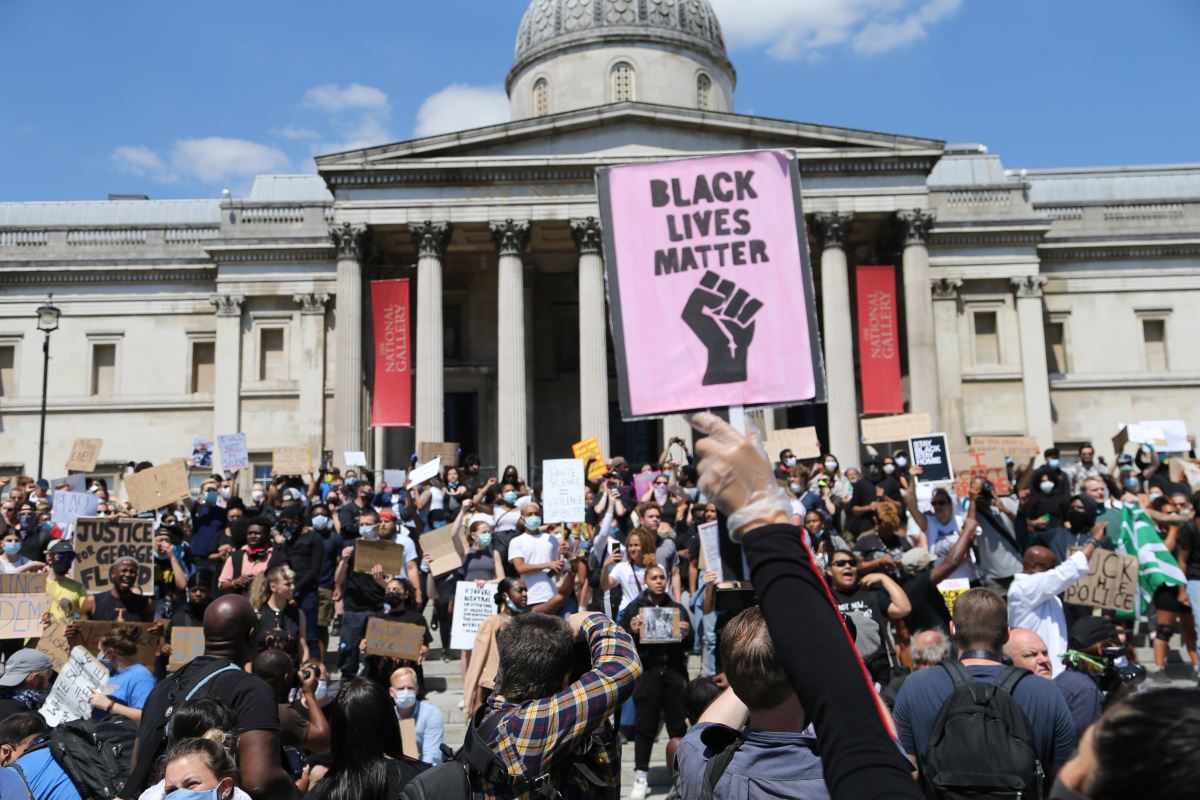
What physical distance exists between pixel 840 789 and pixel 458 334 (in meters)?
37.7

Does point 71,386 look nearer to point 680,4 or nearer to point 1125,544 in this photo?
point 680,4

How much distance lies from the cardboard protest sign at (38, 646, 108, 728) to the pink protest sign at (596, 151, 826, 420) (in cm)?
469

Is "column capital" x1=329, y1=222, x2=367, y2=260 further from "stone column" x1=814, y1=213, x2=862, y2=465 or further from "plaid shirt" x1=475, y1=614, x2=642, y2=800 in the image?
"plaid shirt" x1=475, y1=614, x2=642, y2=800

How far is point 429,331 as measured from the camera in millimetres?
32844

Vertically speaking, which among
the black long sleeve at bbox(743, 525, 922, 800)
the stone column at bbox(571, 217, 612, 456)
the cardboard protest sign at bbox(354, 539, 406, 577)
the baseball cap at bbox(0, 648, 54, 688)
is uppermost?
the stone column at bbox(571, 217, 612, 456)

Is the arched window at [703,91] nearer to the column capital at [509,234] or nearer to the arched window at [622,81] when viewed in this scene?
the arched window at [622,81]

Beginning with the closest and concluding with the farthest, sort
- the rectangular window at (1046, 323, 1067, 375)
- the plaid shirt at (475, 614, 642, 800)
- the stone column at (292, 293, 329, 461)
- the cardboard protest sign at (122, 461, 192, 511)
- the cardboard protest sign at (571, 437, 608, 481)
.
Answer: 1. the plaid shirt at (475, 614, 642, 800)
2. the cardboard protest sign at (122, 461, 192, 511)
3. the cardboard protest sign at (571, 437, 608, 481)
4. the stone column at (292, 293, 329, 461)
5. the rectangular window at (1046, 323, 1067, 375)

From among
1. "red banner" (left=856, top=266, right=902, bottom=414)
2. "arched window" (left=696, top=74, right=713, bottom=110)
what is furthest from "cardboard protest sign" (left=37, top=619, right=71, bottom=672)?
"arched window" (left=696, top=74, right=713, bottom=110)

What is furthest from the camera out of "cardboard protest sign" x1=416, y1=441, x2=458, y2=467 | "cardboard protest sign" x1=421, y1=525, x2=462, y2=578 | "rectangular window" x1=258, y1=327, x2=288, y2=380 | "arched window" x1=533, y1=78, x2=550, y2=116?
"arched window" x1=533, y1=78, x2=550, y2=116

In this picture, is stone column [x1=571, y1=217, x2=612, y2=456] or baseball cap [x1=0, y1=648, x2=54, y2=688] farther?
stone column [x1=571, y1=217, x2=612, y2=456]

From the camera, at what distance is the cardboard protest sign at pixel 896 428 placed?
2272 centimetres

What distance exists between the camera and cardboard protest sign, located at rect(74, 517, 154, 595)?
12578 mm

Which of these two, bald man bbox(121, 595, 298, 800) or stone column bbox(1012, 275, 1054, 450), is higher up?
stone column bbox(1012, 275, 1054, 450)

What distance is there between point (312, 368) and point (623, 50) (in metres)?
16.4
